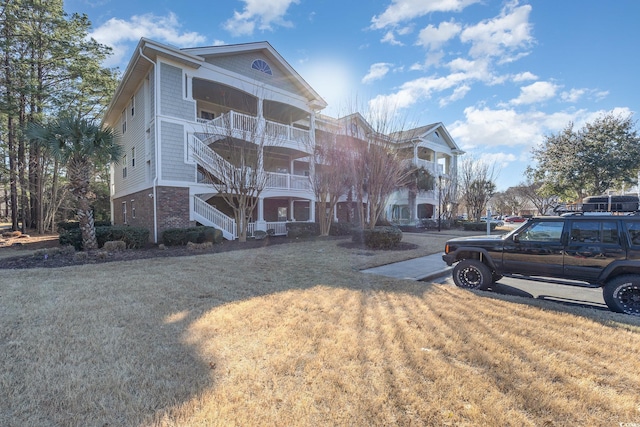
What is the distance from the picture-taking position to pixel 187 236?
1280cm

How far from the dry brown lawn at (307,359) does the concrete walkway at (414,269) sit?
1903 millimetres

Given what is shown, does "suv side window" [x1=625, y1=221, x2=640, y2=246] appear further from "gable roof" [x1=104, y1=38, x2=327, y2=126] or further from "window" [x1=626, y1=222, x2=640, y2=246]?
"gable roof" [x1=104, y1=38, x2=327, y2=126]

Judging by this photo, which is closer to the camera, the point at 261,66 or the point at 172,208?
the point at 172,208

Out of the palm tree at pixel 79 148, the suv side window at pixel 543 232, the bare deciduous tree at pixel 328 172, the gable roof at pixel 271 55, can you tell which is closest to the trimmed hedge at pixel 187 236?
the palm tree at pixel 79 148

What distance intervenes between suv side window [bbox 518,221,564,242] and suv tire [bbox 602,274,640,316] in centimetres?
111

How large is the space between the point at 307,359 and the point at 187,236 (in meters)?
11.1

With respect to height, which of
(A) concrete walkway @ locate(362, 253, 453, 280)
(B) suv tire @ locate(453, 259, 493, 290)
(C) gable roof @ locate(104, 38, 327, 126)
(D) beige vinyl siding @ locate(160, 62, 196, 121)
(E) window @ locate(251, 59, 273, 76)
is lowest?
(A) concrete walkway @ locate(362, 253, 453, 280)

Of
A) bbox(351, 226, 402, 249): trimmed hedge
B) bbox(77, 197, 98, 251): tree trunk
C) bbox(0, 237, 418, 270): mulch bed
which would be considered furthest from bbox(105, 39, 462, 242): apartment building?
bbox(351, 226, 402, 249): trimmed hedge

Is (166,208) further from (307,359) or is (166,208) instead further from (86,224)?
(307,359)

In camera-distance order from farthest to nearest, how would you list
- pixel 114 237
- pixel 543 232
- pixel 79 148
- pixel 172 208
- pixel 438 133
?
pixel 438 133 < pixel 172 208 < pixel 114 237 < pixel 79 148 < pixel 543 232

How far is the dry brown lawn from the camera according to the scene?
2.43 m

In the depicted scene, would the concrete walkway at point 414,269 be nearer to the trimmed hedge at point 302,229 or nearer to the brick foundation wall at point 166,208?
the trimmed hedge at point 302,229

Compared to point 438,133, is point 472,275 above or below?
below

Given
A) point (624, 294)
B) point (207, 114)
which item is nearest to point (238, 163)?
point (207, 114)
